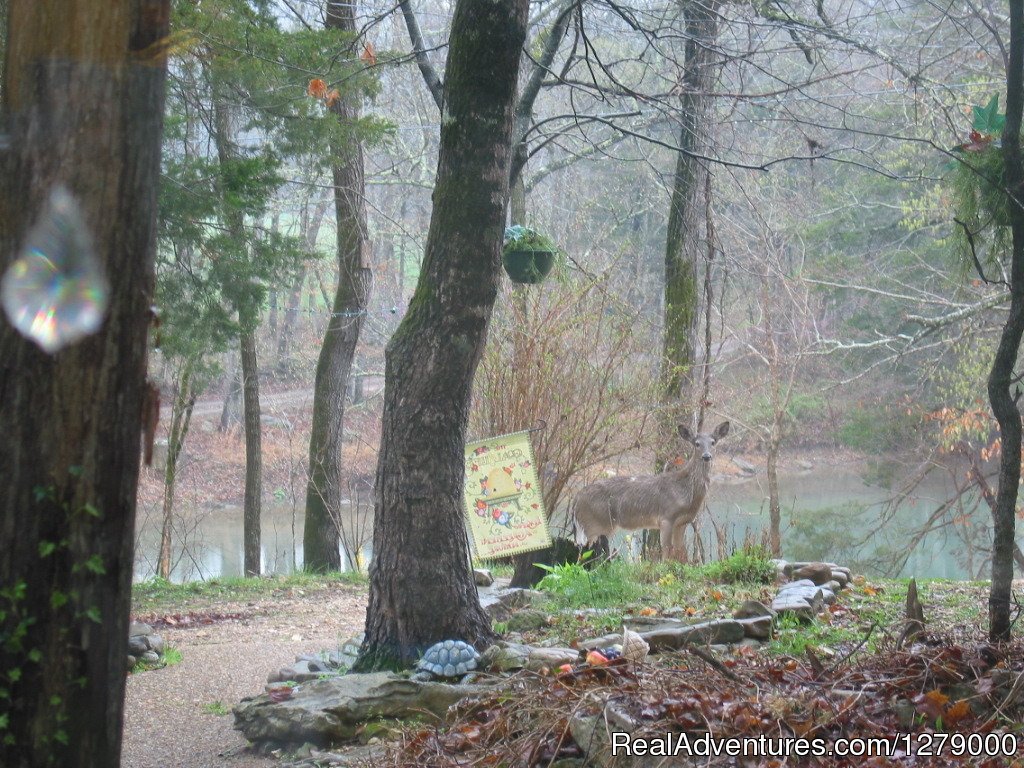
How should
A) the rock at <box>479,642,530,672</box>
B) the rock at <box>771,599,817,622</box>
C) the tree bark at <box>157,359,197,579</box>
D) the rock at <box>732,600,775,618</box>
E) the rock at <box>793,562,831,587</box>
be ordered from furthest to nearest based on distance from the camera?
1. the tree bark at <box>157,359,197,579</box>
2. the rock at <box>793,562,831,587</box>
3. the rock at <box>771,599,817,622</box>
4. the rock at <box>732,600,775,618</box>
5. the rock at <box>479,642,530,672</box>

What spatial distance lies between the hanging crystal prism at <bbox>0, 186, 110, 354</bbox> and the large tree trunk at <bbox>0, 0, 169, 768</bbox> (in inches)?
1.3

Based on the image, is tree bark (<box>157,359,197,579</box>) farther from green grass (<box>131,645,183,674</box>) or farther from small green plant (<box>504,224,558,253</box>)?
green grass (<box>131,645,183,674</box>)

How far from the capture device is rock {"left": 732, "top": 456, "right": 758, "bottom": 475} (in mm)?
29795

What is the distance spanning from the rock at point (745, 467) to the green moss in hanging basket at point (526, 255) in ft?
66.1

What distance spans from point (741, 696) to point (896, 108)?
23.2 metres

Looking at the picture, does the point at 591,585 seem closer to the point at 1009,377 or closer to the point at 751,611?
the point at 751,611

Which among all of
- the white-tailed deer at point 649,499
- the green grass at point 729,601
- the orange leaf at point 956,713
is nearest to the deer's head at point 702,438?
the white-tailed deer at point 649,499

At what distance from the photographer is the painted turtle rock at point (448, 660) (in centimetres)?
616

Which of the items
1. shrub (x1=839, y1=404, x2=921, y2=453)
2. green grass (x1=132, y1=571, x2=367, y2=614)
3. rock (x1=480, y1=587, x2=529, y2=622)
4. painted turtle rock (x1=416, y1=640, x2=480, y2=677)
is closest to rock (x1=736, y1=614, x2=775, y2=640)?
painted turtle rock (x1=416, y1=640, x2=480, y2=677)

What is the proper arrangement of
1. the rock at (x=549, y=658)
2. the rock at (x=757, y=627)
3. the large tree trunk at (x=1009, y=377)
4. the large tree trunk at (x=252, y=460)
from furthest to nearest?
the large tree trunk at (x=252, y=460) → the rock at (x=757, y=627) → the rock at (x=549, y=658) → the large tree trunk at (x=1009, y=377)

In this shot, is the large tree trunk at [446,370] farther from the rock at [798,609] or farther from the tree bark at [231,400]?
the tree bark at [231,400]

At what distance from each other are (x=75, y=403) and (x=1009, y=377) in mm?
4596

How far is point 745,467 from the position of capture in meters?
30.1

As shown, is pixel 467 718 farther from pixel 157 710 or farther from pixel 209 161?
pixel 209 161
